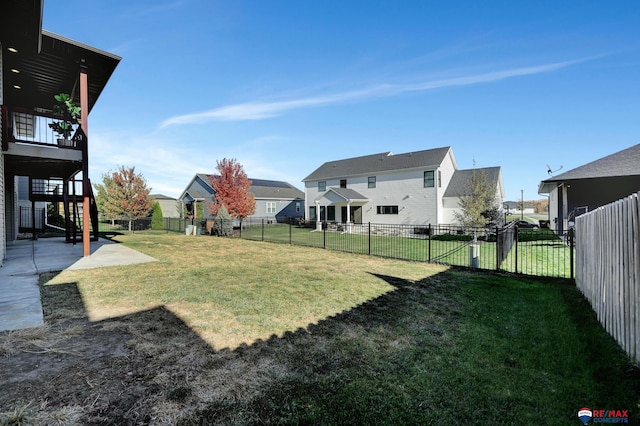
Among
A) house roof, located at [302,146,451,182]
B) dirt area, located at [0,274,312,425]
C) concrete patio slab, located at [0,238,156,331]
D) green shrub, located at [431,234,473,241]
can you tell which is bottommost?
green shrub, located at [431,234,473,241]

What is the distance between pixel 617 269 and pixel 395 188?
23535 mm

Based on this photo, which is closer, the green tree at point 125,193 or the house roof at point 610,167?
the house roof at point 610,167

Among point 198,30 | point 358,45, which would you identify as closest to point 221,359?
point 198,30

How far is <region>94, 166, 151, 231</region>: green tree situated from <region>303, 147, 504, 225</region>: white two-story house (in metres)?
17.0

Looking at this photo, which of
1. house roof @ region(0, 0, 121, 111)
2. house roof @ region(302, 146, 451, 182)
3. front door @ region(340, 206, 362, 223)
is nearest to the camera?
house roof @ region(0, 0, 121, 111)

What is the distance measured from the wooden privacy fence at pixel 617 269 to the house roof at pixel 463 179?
1963cm

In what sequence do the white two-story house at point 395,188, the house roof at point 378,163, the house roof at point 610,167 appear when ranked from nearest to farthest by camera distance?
the house roof at point 610,167 → the white two-story house at point 395,188 → the house roof at point 378,163

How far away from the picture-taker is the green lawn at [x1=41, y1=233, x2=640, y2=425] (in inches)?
95.7

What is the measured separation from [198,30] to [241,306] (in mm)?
12852

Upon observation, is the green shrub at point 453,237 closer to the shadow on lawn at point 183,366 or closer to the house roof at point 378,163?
the house roof at point 378,163

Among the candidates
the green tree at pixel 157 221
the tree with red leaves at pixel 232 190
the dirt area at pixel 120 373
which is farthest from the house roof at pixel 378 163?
the dirt area at pixel 120 373

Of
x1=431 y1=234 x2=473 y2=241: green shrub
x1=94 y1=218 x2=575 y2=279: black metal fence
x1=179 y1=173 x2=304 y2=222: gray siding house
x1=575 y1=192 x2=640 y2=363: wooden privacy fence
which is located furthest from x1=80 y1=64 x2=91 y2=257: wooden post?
x1=179 y1=173 x2=304 y2=222: gray siding house

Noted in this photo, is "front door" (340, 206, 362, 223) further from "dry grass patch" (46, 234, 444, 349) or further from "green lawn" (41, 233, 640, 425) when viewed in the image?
"green lawn" (41, 233, 640, 425)

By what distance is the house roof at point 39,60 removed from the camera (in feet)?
23.4
